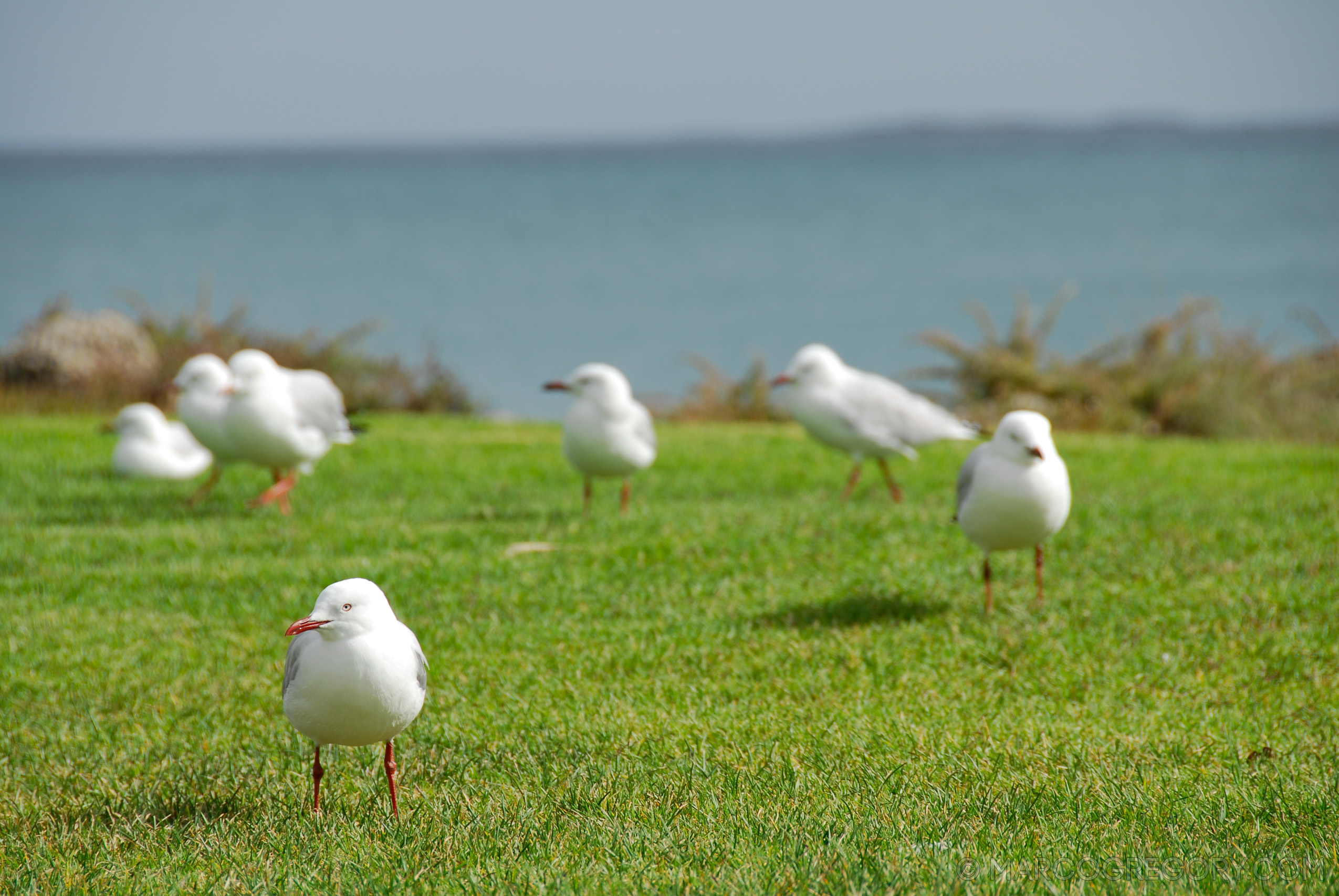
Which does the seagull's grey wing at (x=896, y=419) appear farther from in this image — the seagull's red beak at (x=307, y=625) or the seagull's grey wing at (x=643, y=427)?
the seagull's red beak at (x=307, y=625)

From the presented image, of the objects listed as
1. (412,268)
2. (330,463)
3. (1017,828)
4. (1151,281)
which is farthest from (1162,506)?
(412,268)

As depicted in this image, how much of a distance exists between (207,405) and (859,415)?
5.10 meters

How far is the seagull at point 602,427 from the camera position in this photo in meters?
8.63

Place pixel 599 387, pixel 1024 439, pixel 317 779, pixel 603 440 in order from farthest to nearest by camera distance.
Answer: pixel 599 387, pixel 603 440, pixel 1024 439, pixel 317 779

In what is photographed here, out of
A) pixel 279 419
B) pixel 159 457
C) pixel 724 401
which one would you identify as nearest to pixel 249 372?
pixel 279 419

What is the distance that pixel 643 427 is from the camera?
8.97 meters

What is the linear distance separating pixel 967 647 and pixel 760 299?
108 ft

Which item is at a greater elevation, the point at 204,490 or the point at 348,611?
the point at 348,611

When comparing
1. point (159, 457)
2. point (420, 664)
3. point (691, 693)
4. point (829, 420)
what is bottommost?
point (691, 693)

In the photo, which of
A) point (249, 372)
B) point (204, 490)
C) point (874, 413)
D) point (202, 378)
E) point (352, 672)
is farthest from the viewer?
point (204, 490)

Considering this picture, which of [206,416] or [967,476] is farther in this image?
[206,416]

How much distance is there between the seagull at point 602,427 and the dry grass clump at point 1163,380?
7363 millimetres

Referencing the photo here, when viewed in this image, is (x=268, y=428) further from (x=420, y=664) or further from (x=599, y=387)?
(x=420, y=664)

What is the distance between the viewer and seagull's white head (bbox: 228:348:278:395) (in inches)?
355
